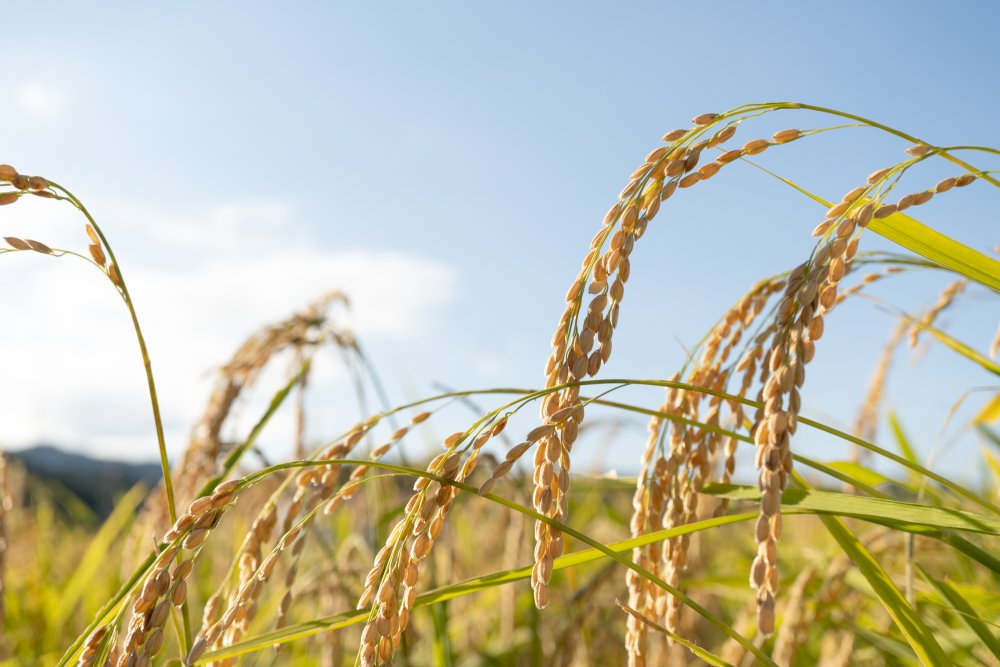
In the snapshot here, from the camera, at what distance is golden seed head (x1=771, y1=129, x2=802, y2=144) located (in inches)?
47.3

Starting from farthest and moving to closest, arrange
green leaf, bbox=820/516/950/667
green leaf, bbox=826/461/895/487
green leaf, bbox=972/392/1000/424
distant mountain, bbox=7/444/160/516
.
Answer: distant mountain, bbox=7/444/160/516 < green leaf, bbox=972/392/1000/424 < green leaf, bbox=826/461/895/487 < green leaf, bbox=820/516/950/667

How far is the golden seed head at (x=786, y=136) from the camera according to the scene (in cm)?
120

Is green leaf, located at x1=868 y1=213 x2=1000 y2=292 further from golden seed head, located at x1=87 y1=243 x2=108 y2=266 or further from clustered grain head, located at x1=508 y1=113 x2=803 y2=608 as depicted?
Answer: golden seed head, located at x1=87 y1=243 x2=108 y2=266

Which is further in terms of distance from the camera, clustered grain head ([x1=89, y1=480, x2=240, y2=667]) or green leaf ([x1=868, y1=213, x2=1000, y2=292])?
green leaf ([x1=868, y1=213, x2=1000, y2=292])

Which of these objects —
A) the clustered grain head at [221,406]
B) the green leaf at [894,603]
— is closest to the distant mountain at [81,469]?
the clustered grain head at [221,406]

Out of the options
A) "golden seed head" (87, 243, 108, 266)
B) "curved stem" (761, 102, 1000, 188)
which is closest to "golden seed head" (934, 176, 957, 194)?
"curved stem" (761, 102, 1000, 188)

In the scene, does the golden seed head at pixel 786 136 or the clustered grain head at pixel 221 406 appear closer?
the golden seed head at pixel 786 136

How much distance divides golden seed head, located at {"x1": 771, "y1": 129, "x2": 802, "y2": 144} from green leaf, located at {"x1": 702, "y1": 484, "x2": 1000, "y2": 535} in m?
0.54

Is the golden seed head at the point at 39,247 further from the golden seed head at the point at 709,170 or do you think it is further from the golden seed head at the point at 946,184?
the golden seed head at the point at 946,184

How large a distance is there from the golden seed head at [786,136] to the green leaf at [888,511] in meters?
0.54

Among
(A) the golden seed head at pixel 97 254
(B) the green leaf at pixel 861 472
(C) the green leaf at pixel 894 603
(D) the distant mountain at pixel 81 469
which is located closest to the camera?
(C) the green leaf at pixel 894 603

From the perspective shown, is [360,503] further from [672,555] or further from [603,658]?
[672,555]

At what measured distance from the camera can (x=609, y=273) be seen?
1116 mm

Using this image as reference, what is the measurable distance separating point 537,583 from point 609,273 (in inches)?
16.9
